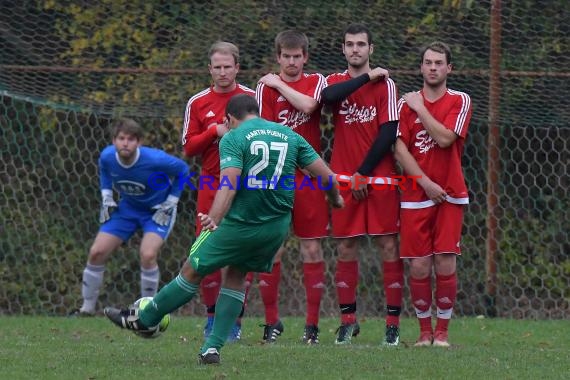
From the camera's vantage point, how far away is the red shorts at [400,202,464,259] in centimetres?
765

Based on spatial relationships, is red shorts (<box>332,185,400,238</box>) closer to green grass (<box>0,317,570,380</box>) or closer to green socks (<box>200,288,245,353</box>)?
green grass (<box>0,317,570,380</box>)

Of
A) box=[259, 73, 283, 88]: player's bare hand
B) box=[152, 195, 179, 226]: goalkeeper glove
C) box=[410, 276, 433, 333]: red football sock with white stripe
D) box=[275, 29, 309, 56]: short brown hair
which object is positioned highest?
box=[275, 29, 309, 56]: short brown hair

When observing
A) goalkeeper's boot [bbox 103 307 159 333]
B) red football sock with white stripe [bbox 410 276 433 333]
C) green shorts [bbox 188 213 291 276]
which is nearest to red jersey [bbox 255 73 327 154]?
red football sock with white stripe [bbox 410 276 433 333]

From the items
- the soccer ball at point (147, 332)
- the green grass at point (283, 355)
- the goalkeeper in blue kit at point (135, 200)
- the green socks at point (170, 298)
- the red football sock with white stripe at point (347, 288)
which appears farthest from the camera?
the goalkeeper in blue kit at point (135, 200)

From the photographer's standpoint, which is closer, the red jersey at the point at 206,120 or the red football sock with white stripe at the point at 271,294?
the red jersey at the point at 206,120

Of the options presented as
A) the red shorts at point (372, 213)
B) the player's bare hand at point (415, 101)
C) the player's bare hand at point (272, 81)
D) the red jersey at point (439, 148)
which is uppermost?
the player's bare hand at point (272, 81)

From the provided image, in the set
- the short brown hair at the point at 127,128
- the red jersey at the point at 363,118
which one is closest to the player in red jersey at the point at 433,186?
the red jersey at the point at 363,118

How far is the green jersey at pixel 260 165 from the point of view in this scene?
243 inches

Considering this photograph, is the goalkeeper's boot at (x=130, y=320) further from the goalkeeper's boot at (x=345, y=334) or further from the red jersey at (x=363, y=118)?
the red jersey at (x=363, y=118)

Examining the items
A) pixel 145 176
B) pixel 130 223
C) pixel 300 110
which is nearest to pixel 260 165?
pixel 300 110

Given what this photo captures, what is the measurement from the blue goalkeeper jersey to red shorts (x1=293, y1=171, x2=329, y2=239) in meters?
2.28

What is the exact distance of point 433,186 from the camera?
761 cm

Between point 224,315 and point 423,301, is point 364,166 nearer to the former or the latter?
point 423,301

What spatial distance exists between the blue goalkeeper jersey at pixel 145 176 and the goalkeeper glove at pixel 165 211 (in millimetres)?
Answer: 59
